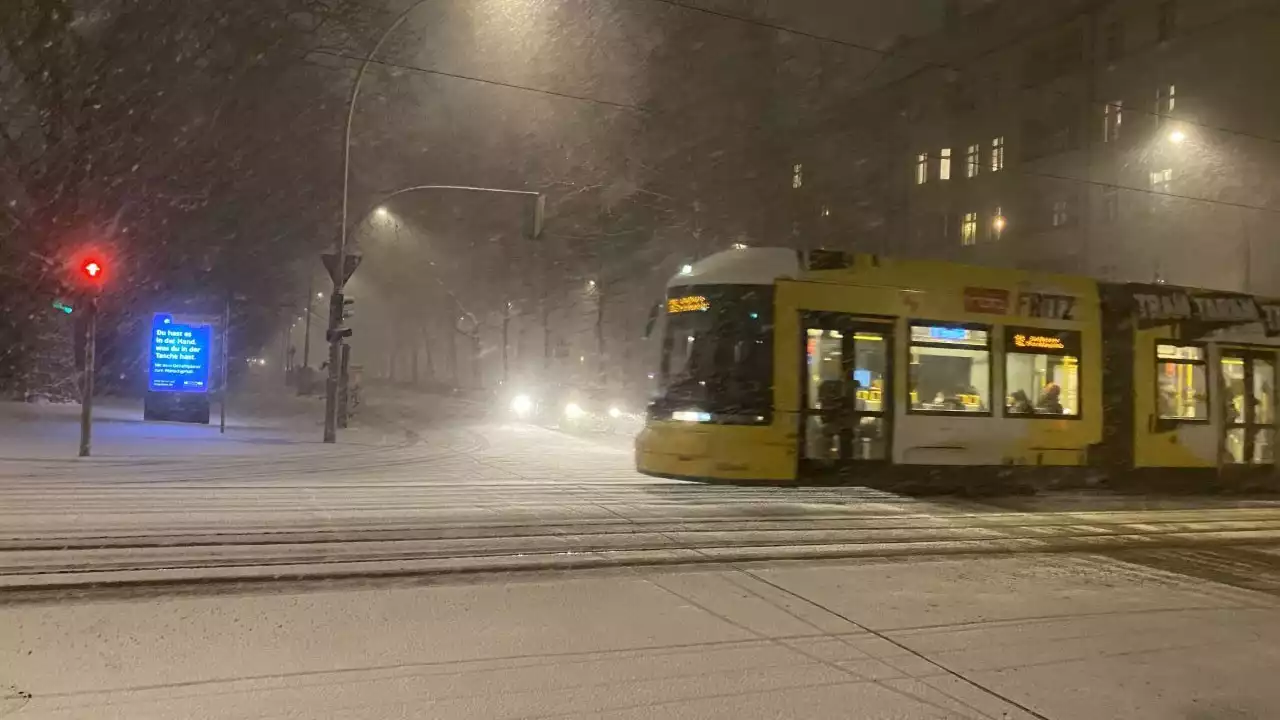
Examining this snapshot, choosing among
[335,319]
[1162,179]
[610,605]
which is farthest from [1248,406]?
[1162,179]

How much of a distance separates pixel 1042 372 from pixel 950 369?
1.59 metres

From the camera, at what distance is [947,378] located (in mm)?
12781

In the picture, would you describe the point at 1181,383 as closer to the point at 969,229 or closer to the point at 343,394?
the point at 343,394

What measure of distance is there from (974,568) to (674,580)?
9.38 feet

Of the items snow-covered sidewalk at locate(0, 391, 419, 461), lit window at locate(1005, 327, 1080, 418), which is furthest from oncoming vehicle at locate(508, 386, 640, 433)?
lit window at locate(1005, 327, 1080, 418)

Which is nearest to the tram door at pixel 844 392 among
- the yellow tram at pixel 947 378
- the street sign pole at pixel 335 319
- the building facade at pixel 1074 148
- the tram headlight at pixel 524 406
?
the yellow tram at pixel 947 378

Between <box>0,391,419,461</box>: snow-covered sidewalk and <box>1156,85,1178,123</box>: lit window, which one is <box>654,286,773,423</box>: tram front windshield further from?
<box>1156,85,1178,123</box>: lit window

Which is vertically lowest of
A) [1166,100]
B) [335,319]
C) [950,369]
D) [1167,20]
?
[950,369]

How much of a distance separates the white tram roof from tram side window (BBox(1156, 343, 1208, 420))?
6.03 meters

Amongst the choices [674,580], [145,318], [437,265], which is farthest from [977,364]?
[437,265]

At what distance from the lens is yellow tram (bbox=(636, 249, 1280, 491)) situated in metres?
11.9

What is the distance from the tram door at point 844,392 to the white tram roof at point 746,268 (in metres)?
0.69

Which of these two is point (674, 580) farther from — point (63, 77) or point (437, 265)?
point (437, 265)

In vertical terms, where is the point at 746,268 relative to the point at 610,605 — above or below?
above
